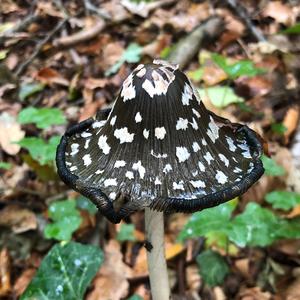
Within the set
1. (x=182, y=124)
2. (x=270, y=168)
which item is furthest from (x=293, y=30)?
(x=182, y=124)

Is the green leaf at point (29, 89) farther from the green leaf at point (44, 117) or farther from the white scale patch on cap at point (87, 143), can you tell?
the white scale patch on cap at point (87, 143)

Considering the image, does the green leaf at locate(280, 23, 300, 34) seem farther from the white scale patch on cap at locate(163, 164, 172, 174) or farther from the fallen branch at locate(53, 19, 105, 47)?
the white scale patch on cap at locate(163, 164, 172, 174)

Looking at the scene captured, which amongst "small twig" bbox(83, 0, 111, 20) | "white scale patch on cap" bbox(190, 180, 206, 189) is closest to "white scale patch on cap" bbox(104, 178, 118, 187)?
"white scale patch on cap" bbox(190, 180, 206, 189)

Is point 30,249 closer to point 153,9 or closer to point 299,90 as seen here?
point 299,90

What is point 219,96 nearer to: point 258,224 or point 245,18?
point 258,224

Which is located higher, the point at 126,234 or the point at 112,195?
the point at 112,195
